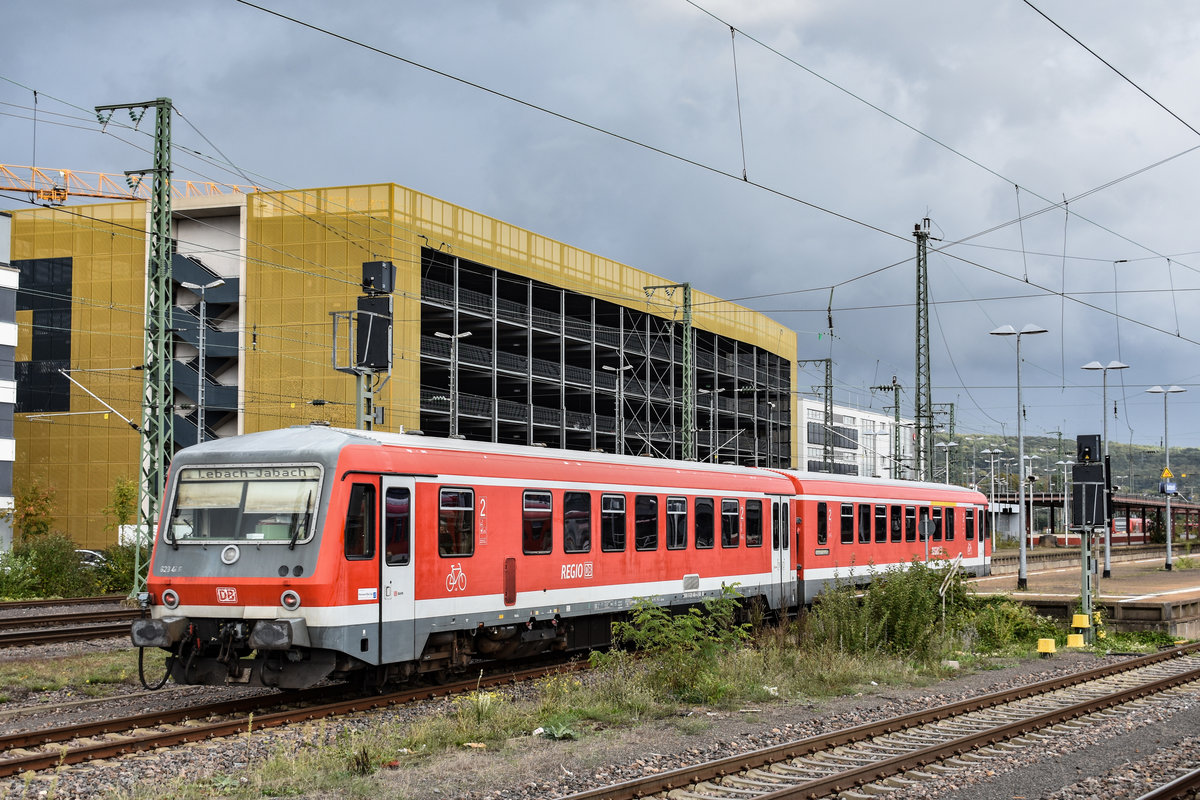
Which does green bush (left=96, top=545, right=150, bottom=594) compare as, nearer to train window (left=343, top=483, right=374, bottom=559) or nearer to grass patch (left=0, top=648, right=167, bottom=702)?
grass patch (left=0, top=648, right=167, bottom=702)

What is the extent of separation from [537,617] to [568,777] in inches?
266

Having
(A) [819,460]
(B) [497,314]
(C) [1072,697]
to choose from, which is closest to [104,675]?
(C) [1072,697]

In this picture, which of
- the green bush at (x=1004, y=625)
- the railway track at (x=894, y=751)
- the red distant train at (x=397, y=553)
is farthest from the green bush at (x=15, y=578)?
the railway track at (x=894, y=751)

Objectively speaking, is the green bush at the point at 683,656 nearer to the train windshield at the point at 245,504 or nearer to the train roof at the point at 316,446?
the train roof at the point at 316,446

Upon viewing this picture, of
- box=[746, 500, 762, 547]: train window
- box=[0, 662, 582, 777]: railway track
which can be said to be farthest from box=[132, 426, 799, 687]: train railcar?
box=[746, 500, 762, 547]: train window

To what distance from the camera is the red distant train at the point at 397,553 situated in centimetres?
1347

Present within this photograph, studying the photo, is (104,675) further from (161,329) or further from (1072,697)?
(1072,697)

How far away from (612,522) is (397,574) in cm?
521

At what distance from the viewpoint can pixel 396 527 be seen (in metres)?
14.4

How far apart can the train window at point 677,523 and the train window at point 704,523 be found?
0.45m

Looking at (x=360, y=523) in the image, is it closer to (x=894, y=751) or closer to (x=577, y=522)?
(x=577, y=522)

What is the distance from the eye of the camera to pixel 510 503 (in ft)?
54.1

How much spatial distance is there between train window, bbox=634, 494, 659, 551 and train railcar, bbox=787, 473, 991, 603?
14.9 ft

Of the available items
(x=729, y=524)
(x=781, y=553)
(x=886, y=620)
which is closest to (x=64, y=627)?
(x=729, y=524)
